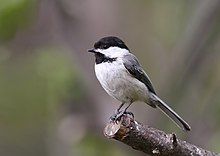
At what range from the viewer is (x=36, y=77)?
22.8ft

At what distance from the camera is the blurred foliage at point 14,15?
538 centimetres

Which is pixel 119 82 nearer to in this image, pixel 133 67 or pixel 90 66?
pixel 133 67

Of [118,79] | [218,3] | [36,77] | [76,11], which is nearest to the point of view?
[118,79]

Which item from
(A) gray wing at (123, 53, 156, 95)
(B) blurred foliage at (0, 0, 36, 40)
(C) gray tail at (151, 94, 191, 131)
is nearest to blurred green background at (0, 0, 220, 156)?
(B) blurred foliage at (0, 0, 36, 40)

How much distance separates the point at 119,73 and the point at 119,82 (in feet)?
0.18

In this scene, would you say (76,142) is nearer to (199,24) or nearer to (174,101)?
(174,101)

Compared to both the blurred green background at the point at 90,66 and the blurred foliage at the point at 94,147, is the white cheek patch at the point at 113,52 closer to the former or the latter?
the blurred green background at the point at 90,66

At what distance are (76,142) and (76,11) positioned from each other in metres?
1.20

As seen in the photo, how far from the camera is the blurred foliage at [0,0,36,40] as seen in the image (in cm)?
538

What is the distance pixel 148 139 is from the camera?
305 cm

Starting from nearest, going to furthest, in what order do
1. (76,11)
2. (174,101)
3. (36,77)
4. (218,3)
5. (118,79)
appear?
(118,79) → (218,3) → (174,101) → (76,11) → (36,77)

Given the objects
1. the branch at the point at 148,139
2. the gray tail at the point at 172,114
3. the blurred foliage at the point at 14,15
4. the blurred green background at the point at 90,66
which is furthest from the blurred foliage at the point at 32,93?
the branch at the point at 148,139

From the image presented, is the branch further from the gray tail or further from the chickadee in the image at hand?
the gray tail

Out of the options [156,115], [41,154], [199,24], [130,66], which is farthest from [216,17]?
[41,154]
